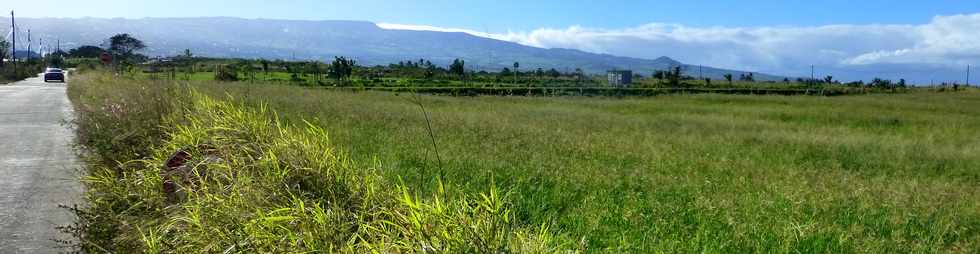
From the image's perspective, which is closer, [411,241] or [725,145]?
[411,241]

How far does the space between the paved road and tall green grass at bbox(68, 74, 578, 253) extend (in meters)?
0.60

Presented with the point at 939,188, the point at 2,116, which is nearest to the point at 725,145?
the point at 939,188

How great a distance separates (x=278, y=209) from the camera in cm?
391

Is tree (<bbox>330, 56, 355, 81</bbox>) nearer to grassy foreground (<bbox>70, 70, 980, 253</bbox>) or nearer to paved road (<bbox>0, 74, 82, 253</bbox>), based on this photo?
paved road (<bbox>0, 74, 82, 253</bbox>)

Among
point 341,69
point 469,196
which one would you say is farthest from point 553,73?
point 469,196

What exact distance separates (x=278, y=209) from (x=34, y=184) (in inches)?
247

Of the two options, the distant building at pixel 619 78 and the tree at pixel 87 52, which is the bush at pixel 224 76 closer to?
the distant building at pixel 619 78

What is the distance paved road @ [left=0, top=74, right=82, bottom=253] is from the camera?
6.16 metres

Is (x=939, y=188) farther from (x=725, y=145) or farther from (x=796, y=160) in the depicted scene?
(x=725, y=145)

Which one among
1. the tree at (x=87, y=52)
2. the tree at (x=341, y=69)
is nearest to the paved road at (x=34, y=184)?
the tree at (x=341, y=69)

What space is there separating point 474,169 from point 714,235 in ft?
9.62

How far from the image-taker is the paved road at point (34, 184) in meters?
6.16

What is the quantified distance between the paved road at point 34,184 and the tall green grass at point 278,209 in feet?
1.97

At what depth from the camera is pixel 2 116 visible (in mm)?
18688
